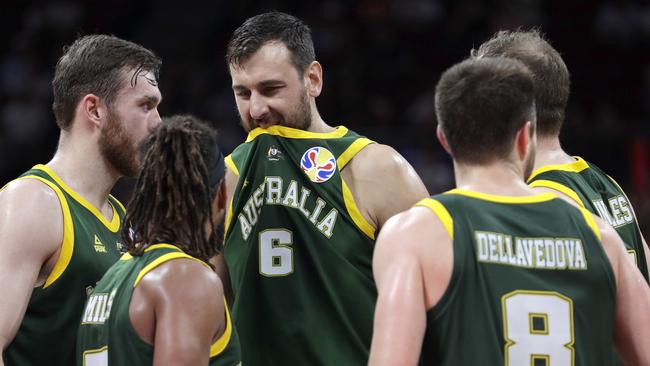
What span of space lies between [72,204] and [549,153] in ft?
6.39

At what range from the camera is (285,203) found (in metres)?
4.02

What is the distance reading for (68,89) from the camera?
406cm

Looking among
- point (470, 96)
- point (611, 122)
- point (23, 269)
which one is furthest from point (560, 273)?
point (611, 122)

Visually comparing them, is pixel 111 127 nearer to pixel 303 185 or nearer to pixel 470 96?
pixel 303 185

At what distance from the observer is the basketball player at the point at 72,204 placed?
3.58 m

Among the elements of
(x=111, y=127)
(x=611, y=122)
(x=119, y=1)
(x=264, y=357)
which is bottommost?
(x=264, y=357)

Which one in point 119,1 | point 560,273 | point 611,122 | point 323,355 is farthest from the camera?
point 119,1

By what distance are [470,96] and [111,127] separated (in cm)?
184

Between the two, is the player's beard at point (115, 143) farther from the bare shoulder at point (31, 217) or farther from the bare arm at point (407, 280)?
the bare arm at point (407, 280)

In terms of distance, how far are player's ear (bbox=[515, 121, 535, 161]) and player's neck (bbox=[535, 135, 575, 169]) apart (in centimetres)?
80

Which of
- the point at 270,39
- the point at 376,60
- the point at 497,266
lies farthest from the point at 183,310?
the point at 376,60

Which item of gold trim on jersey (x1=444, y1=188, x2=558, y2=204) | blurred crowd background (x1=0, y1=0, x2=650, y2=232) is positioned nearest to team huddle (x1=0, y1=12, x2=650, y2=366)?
gold trim on jersey (x1=444, y1=188, x2=558, y2=204)

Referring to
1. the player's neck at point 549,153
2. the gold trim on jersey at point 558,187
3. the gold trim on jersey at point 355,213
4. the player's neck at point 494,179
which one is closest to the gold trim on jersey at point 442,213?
the player's neck at point 494,179

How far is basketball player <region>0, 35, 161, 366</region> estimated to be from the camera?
3582 mm
